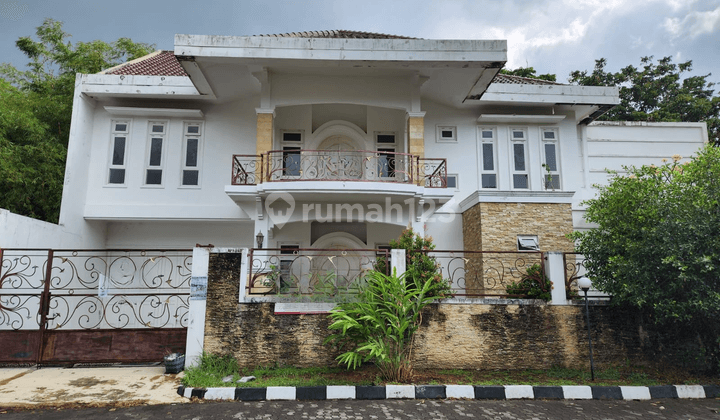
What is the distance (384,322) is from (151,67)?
35.2 feet

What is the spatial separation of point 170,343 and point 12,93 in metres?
10.3

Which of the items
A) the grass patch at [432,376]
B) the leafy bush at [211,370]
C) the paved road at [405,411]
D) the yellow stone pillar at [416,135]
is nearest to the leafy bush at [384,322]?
the grass patch at [432,376]

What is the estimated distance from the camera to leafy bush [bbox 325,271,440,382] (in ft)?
19.5

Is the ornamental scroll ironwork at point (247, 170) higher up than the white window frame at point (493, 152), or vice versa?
the white window frame at point (493, 152)

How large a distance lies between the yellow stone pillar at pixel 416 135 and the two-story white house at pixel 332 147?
0.11 feet

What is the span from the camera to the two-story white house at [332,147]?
954 centimetres

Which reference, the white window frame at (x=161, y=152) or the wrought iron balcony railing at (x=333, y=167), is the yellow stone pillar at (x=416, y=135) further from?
the white window frame at (x=161, y=152)

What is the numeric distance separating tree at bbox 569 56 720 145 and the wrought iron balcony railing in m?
14.0

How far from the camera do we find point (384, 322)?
612cm

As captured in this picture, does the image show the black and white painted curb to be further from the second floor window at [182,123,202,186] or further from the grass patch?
the second floor window at [182,123,202,186]

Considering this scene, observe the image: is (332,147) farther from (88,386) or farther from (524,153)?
(88,386)

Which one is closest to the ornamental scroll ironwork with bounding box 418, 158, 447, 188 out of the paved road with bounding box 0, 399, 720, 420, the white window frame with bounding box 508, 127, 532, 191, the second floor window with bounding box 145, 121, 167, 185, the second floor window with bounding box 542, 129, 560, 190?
the white window frame with bounding box 508, 127, 532, 191

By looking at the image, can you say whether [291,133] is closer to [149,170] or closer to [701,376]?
[149,170]

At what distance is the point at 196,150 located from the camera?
11.6 meters
